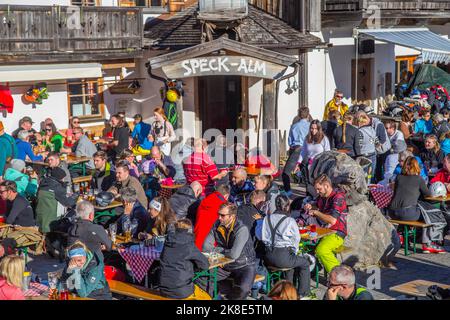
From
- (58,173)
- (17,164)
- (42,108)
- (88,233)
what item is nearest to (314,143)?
(58,173)

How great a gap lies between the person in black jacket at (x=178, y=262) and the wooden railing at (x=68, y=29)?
1018cm

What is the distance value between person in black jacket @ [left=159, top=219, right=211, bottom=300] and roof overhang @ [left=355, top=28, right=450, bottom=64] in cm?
1267

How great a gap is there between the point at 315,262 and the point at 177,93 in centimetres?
916

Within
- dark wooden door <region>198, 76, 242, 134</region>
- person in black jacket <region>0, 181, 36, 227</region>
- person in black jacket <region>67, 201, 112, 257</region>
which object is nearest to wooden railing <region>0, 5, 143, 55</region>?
dark wooden door <region>198, 76, 242, 134</region>

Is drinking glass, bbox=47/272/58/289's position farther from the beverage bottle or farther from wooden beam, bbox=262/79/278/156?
wooden beam, bbox=262/79/278/156

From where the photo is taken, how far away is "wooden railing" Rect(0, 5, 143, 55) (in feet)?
61.9

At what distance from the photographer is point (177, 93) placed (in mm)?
20391

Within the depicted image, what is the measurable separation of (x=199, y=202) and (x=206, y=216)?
144 cm

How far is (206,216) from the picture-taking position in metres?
11.5

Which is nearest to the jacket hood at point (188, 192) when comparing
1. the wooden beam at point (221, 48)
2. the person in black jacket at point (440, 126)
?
the wooden beam at point (221, 48)

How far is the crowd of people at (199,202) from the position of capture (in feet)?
33.1

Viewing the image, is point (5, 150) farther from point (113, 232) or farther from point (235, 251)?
point (235, 251)

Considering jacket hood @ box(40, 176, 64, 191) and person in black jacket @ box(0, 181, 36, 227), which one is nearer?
person in black jacket @ box(0, 181, 36, 227)

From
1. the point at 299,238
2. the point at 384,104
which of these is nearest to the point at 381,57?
the point at 384,104
